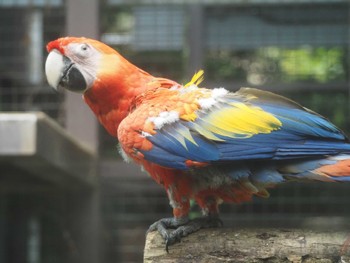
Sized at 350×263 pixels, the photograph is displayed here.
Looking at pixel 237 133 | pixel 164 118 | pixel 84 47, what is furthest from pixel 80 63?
pixel 237 133

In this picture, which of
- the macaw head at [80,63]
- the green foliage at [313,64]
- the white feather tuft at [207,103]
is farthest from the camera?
the green foliage at [313,64]

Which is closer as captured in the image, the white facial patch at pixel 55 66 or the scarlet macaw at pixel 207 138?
the scarlet macaw at pixel 207 138

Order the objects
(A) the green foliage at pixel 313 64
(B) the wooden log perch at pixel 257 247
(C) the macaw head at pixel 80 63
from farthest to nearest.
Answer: (A) the green foliage at pixel 313 64 < (C) the macaw head at pixel 80 63 < (B) the wooden log perch at pixel 257 247

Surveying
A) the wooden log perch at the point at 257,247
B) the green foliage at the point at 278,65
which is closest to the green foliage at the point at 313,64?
the green foliage at the point at 278,65

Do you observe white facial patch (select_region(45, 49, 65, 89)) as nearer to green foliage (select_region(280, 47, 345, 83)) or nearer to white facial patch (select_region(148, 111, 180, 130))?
white facial patch (select_region(148, 111, 180, 130))

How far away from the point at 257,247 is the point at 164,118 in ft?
0.98

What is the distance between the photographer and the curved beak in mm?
1416

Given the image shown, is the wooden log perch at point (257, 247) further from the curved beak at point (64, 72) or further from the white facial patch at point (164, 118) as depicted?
the curved beak at point (64, 72)

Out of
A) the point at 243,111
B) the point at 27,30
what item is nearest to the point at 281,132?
the point at 243,111

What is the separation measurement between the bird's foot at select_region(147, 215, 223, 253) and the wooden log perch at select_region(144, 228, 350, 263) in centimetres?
1

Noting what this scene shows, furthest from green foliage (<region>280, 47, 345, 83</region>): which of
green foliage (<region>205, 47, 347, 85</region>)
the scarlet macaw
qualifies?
the scarlet macaw

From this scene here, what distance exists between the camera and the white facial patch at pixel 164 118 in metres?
1.27

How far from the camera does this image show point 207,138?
125 cm

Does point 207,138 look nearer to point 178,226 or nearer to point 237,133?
point 237,133
